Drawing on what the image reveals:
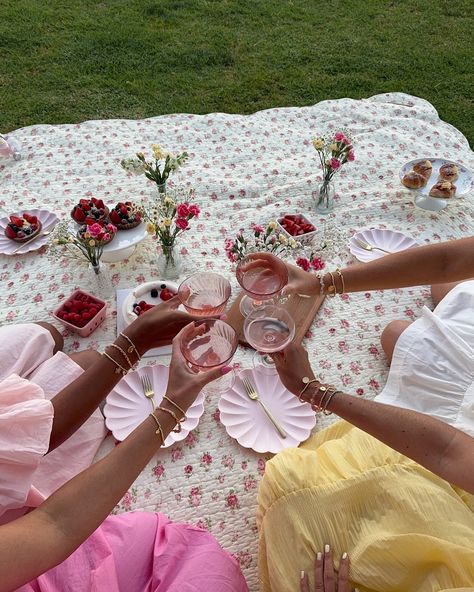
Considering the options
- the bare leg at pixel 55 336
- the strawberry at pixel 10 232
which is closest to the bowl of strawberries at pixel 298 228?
the bare leg at pixel 55 336

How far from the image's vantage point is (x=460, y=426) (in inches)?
70.5

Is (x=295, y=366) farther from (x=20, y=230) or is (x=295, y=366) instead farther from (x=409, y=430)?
(x=20, y=230)

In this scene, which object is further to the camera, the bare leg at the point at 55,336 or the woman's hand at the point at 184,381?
the bare leg at the point at 55,336

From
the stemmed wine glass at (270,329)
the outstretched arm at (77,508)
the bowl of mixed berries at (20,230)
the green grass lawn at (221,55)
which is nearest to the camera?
the outstretched arm at (77,508)

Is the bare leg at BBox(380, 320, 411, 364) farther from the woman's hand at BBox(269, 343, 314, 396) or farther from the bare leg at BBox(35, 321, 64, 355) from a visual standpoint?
the bare leg at BBox(35, 321, 64, 355)

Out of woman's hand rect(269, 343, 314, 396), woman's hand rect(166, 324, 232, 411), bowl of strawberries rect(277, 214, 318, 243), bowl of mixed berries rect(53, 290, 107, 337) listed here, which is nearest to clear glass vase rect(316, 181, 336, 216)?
bowl of strawberries rect(277, 214, 318, 243)

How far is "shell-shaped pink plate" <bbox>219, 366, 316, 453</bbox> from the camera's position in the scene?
199 centimetres

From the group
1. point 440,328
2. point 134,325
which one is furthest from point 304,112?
point 134,325

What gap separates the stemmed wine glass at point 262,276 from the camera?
1908 millimetres

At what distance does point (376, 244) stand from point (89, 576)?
2.12 m

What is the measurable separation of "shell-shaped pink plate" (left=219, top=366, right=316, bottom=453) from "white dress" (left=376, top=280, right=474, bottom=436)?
36cm

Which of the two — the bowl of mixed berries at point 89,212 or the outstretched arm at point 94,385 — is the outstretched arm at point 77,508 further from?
the bowl of mixed berries at point 89,212

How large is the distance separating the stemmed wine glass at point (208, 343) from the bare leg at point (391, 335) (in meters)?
0.92

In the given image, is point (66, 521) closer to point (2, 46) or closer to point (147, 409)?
point (147, 409)
